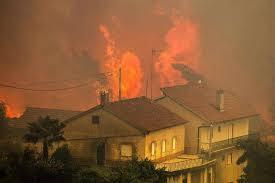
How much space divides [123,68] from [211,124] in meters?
31.2

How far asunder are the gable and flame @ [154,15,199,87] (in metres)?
33.0

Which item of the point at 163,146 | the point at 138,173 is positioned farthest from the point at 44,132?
the point at 163,146

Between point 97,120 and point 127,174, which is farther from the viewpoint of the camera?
point 97,120

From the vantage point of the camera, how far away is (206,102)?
201 ft

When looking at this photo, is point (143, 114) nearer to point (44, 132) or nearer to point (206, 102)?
point (44, 132)

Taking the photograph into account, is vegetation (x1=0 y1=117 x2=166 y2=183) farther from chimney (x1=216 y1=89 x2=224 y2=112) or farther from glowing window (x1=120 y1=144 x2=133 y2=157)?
chimney (x1=216 y1=89 x2=224 y2=112)

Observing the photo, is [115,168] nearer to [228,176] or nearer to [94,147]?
[94,147]

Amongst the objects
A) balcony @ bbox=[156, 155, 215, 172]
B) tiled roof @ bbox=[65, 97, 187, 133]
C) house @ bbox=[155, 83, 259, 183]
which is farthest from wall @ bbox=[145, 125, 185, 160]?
house @ bbox=[155, 83, 259, 183]

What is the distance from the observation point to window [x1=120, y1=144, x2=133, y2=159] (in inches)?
1937

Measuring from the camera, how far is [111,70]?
87375mm

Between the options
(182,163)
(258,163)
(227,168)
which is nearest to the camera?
(182,163)

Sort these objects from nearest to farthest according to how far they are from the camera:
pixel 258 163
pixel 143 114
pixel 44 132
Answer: pixel 44 132, pixel 258 163, pixel 143 114

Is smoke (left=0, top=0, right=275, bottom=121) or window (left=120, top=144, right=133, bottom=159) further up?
smoke (left=0, top=0, right=275, bottom=121)

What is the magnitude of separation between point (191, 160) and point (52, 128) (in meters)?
12.2
